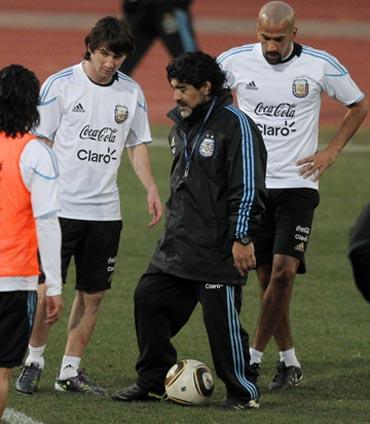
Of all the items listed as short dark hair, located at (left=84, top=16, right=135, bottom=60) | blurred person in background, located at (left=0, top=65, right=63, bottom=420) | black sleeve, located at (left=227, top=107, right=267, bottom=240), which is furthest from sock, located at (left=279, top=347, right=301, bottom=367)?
blurred person in background, located at (left=0, top=65, right=63, bottom=420)

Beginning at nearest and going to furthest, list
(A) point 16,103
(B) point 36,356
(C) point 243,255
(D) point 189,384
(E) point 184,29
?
(A) point 16,103, (C) point 243,255, (D) point 189,384, (B) point 36,356, (E) point 184,29

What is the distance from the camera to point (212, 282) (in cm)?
829

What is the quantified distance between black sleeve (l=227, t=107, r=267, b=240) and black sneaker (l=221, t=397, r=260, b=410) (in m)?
0.97

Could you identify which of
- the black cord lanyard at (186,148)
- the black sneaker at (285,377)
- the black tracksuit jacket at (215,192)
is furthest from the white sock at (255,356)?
the black cord lanyard at (186,148)

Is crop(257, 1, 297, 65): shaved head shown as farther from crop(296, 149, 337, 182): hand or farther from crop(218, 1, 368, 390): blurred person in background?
crop(296, 149, 337, 182): hand

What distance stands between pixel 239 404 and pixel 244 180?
130 cm

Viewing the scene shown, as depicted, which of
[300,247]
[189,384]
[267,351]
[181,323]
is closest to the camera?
[189,384]

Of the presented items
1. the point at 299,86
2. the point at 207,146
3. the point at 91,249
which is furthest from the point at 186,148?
the point at 299,86

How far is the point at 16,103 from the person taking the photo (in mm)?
7102

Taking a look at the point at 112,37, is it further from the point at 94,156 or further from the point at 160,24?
the point at 160,24

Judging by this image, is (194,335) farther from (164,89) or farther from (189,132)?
(164,89)

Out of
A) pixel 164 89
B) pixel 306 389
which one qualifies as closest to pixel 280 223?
pixel 306 389

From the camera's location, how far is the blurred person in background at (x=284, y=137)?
30.2ft

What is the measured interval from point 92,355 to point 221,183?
6.89 feet
